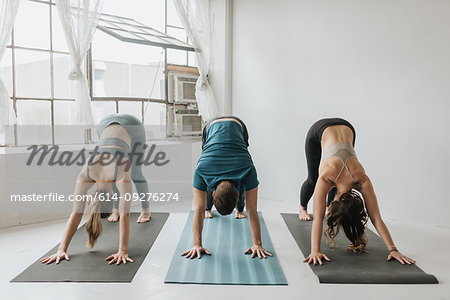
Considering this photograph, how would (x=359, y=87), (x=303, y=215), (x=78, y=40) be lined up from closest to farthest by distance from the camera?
(x=78, y=40)
(x=303, y=215)
(x=359, y=87)

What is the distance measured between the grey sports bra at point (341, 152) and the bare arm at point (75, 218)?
70.0 inches

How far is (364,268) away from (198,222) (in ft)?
3.92

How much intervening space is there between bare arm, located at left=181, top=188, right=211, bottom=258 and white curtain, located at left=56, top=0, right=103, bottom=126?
5.57 feet

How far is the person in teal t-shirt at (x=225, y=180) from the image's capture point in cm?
249

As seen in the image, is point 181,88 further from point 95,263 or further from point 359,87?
point 95,263

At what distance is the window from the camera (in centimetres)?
378

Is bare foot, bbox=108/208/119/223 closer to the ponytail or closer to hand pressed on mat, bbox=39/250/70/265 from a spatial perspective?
hand pressed on mat, bbox=39/250/70/265

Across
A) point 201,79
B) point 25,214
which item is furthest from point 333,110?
point 25,214

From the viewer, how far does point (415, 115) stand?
383cm

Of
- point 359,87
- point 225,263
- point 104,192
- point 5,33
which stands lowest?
point 225,263

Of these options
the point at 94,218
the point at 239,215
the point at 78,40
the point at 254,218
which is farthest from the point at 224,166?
the point at 78,40

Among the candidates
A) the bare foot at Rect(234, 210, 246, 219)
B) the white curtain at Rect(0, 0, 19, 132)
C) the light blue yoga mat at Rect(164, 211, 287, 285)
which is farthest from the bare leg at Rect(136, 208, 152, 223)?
the white curtain at Rect(0, 0, 19, 132)

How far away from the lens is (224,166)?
2.69 metres

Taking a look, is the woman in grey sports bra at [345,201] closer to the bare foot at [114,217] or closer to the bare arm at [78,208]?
the bare arm at [78,208]
